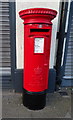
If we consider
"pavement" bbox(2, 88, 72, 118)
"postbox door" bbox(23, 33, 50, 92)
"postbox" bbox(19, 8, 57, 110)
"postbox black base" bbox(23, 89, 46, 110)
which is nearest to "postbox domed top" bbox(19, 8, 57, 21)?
"postbox" bbox(19, 8, 57, 110)

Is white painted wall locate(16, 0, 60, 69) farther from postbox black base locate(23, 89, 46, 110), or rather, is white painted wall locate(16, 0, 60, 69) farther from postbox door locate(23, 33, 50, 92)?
postbox black base locate(23, 89, 46, 110)

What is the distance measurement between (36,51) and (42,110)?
1205 millimetres

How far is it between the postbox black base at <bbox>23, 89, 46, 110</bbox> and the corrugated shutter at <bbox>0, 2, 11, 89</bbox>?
2.81ft

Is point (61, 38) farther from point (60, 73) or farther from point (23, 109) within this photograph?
point (23, 109)

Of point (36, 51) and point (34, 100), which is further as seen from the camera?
point (34, 100)

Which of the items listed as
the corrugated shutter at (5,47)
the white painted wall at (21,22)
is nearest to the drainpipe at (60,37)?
the white painted wall at (21,22)

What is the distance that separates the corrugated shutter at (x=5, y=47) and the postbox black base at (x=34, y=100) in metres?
0.86

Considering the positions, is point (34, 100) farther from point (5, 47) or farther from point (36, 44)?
point (5, 47)

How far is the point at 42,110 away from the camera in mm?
2326

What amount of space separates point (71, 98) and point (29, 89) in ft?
3.82

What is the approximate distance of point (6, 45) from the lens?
2.74 meters

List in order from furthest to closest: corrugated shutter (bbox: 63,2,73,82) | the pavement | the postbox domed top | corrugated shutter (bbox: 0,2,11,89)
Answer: corrugated shutter (bbox: 63,2,73,82)
corrugated shutter (bbox: 0,2,11,89)
the pavement
the postbox domed top

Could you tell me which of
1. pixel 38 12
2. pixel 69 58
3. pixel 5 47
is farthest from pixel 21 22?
pixel 69 58

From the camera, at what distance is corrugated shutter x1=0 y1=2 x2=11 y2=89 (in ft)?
8.39
